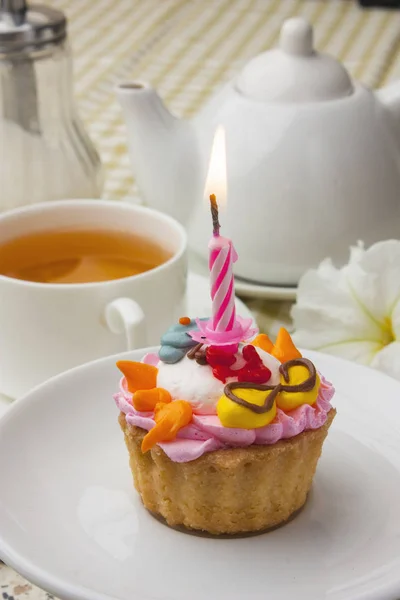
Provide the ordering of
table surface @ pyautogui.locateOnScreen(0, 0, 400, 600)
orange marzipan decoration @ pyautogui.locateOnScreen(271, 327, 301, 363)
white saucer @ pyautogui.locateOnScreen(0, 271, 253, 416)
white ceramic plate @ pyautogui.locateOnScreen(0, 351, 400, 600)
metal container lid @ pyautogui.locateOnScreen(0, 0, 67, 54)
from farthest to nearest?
table surface @ pyautogui.locateOnScreen(0, 0, 400, 600) → metal container lid @ pyautogui.locateOnScreen(0, 0, 67, 54) → white saucer @ pyautogui.locateOnScreen(0, 271, 253, 416) → orange marzipan decoration @ pyautogui.locateOnScreen(271, 327, 301, 363) → white ceramic plate @ pyautogui.locateOnScreen(0, 351, 400, 600)

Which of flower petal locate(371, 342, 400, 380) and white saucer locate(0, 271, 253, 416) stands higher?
flower petal locate(371, 342, 400, 380)

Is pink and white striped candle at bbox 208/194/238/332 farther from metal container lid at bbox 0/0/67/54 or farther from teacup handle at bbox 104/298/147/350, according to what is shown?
metal container lid at bbox 0/0/67/54

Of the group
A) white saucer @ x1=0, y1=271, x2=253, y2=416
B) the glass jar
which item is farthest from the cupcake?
the glass jar

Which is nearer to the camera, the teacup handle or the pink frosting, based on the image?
the pink frosting

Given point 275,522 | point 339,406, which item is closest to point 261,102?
point 339,406

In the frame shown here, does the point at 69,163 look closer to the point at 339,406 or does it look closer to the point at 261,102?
the point at 261,102

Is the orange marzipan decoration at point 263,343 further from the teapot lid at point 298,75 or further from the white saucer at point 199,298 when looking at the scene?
the teapot lid at point 298,75
